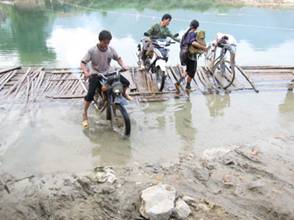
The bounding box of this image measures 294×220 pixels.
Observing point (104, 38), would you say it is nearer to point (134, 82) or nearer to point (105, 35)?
point (105, 35)

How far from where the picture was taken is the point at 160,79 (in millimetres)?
7680

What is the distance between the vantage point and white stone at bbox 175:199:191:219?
3.62 metres

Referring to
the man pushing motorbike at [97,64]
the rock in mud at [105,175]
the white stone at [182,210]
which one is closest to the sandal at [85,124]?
the man pushing motorbike at [97,64]

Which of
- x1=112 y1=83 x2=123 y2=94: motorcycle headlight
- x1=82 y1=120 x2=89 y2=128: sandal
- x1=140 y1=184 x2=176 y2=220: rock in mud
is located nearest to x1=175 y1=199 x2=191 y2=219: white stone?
x1=140 y1=184 x2=176 y2=220: rock in mud

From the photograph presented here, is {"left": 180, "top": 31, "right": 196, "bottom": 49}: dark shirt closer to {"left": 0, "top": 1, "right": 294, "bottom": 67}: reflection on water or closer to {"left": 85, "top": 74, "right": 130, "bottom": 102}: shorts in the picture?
{"left": 85, "top": 74, "right": 130, "bottom": 102}: shorts

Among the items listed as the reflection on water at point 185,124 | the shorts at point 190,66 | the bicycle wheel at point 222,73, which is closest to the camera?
the reflection on water at point 185,124

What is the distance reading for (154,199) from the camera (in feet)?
12.1

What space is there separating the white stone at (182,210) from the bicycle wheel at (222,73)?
4.33 meters

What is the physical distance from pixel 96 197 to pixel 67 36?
10116 mm

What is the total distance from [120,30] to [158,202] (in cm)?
1152

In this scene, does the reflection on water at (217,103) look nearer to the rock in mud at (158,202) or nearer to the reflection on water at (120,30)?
the rock in mud at (158,202)

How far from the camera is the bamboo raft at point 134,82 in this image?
273 inches

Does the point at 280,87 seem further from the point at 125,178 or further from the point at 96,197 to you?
the point at 96,197

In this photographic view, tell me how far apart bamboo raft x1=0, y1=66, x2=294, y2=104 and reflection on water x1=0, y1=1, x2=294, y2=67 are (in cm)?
158
